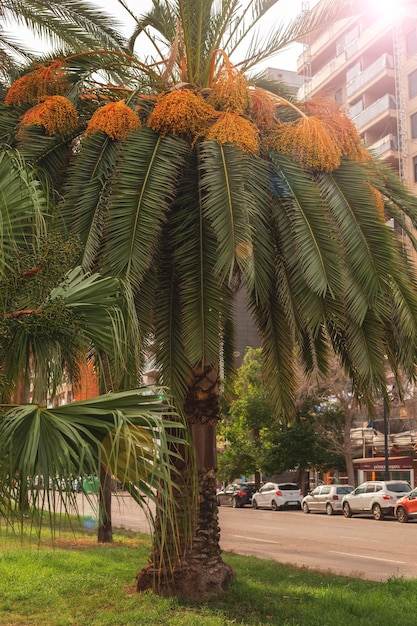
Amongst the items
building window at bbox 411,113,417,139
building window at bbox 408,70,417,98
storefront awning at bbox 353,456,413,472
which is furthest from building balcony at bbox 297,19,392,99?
storefront awning at bbox 353,456,413,472

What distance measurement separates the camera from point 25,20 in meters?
11.5

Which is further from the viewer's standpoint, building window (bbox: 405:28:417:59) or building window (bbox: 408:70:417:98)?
building window (bbox: 405:28:417:59)

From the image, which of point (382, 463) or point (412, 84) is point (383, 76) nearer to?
point (412, 84)

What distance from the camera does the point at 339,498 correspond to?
34.2 metres

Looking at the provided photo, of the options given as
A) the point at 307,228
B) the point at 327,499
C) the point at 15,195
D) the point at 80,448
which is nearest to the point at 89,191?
the point at 307,228

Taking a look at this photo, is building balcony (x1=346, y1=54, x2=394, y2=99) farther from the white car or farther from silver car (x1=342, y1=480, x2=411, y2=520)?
silver car (x1=342, y1=480, x2=411, y2=520)

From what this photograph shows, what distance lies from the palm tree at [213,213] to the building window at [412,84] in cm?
3310

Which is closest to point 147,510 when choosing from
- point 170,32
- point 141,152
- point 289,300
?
point 289,300

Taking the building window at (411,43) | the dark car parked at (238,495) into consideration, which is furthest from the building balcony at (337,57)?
the dark car parked at (238,495)

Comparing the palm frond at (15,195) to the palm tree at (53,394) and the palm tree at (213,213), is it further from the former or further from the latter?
the palm tree at (213,213)

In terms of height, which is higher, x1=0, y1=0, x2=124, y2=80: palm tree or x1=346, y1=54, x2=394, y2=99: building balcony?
x1=346, y1=54, x2=394, y2=99: building balcony

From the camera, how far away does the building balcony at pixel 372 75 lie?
43.1 metres

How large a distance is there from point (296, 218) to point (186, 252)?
4.44ft

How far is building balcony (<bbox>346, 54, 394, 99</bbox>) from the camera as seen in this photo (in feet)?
141
